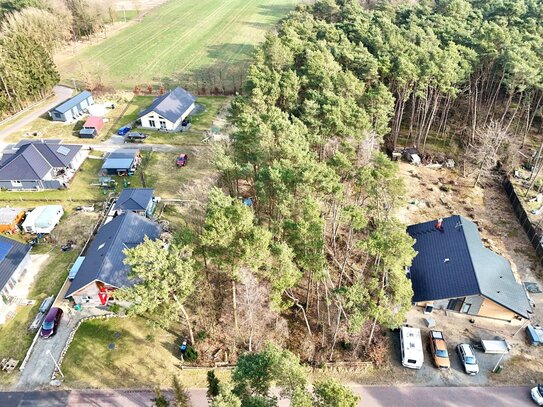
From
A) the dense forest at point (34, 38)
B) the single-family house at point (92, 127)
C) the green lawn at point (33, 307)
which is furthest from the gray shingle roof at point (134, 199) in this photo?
the dense forest at point (34, 38)

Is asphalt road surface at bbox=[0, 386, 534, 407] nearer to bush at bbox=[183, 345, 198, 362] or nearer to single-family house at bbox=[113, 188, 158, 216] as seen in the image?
bush at bbox=[183, 345, 198, 362]

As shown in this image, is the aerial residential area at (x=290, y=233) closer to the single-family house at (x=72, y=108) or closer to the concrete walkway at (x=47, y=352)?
the concrete walkway at (x=47, y=352)

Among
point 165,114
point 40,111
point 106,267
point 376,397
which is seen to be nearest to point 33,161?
point 165,114

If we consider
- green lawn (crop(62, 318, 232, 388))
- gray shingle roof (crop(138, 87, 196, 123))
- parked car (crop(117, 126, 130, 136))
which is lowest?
green lawn (crop(62, 318, 232, 388))

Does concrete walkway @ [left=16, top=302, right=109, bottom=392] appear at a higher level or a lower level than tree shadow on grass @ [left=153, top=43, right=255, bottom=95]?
lower

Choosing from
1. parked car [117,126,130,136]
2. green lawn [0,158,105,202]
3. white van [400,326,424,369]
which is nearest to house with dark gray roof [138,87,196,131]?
parked car [117,126,130,136]

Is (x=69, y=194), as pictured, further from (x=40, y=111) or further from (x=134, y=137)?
(x=40, y=111)

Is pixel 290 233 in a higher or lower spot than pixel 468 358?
higher
